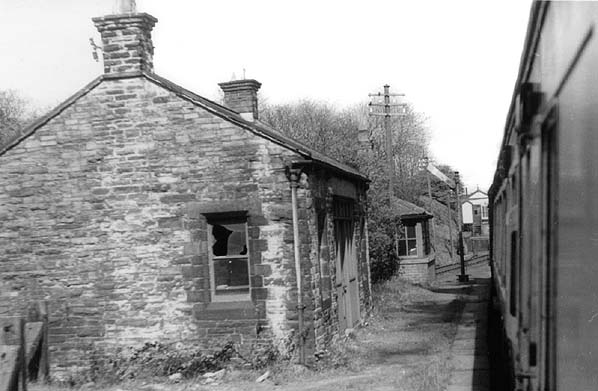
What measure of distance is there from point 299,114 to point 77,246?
43.6 m

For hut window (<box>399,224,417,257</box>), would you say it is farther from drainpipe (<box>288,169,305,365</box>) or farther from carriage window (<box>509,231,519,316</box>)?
carriage window (<box>509,231,519,316</box>)

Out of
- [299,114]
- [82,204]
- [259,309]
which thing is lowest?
[259,309]

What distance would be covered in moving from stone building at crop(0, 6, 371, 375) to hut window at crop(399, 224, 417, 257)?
48.3 feet

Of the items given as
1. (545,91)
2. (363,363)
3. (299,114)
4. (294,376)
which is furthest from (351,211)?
(299,114)

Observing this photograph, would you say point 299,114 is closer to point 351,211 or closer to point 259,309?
point 351,211

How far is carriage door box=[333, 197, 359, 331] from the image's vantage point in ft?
46.7

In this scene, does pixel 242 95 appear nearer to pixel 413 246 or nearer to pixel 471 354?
pixel 471 354

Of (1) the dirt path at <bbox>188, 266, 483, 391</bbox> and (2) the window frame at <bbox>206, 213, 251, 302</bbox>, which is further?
(2) the window frame at <bbox>206, 213, 251, 302</bbox>

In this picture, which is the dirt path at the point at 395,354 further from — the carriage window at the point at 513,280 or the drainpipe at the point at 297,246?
the carriage window at the point at 513,280

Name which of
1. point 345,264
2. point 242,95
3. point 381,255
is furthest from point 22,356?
point 381,255

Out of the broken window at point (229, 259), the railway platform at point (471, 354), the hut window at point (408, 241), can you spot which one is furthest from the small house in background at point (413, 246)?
the broken window at point (229, 259)

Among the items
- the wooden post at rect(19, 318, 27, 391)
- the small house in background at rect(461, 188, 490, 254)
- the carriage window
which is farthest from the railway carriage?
the small house in background at rect(461, 188, 490, 254)

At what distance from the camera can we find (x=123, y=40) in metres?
12.3

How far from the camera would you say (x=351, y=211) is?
16.2 meters
